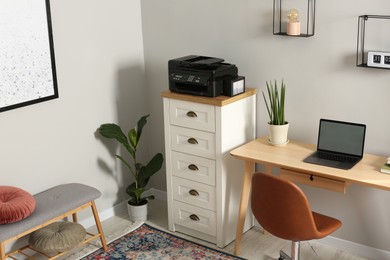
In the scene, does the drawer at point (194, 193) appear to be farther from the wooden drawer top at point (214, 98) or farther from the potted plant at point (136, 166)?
the wooden drawer top at point (214, 98)

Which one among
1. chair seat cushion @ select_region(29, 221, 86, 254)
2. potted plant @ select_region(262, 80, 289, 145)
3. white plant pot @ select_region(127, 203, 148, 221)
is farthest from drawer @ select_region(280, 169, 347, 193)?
chair seat cushion @ select_region(29, 221, 86, 254)

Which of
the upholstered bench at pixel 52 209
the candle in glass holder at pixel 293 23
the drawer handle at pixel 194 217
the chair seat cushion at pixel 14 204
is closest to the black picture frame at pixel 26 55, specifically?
the chair seat cushion at pixel 14 204

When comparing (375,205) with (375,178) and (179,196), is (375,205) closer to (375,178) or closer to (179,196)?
(375,178)

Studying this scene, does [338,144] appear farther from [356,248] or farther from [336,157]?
[356,248]

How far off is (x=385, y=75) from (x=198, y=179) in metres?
1.37

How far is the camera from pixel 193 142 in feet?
13.2

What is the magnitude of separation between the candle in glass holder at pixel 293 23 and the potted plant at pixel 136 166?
127 centimetres

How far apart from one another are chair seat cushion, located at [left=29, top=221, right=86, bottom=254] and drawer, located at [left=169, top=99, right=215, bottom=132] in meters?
0.96

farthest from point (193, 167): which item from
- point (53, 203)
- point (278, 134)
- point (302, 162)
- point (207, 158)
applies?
point (53, 203)

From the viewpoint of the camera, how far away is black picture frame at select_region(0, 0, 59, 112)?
3.66m

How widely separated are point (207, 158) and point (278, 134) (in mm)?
492

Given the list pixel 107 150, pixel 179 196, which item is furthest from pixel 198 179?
pixel 107 150

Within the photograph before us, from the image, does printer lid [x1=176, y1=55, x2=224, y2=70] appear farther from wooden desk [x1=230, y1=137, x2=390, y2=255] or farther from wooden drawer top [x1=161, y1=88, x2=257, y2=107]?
wooden desk [x1=230, y1=137, x2=390, y2=255]

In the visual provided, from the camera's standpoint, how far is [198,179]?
13.4ft
